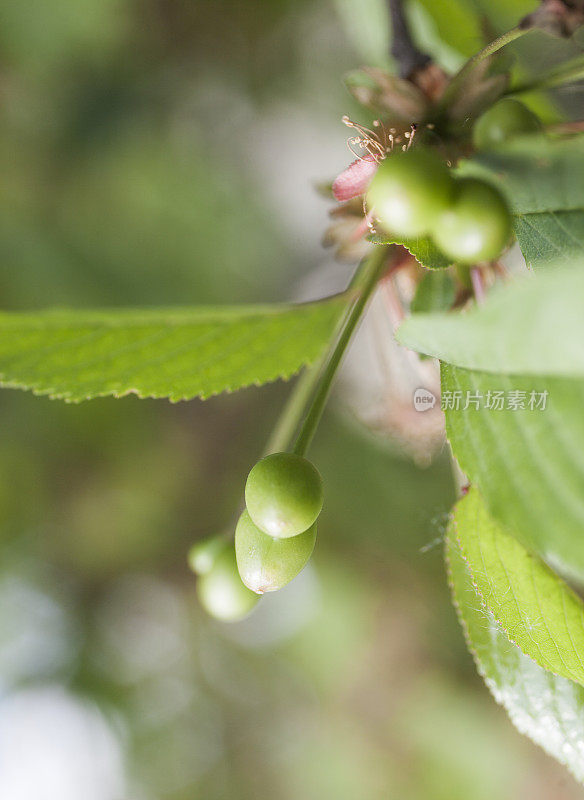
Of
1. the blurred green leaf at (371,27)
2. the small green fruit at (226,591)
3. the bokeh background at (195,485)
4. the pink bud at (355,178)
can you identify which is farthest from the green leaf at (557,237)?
the bokeh background at (195,485)

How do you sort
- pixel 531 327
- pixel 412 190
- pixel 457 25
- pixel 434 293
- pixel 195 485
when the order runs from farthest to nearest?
pixel 195 485, pixel 457 25, pixel 434 293, pixel 412 190, pixel 531 327

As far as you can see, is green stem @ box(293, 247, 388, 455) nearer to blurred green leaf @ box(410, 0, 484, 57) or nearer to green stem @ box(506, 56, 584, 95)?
green stem @ box(506, 56, 584, 95)

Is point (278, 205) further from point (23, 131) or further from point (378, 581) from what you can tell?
point (378, 581)

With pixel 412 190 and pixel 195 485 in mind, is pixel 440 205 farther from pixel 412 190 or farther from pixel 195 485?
pixel 195 485

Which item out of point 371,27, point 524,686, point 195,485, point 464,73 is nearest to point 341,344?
point 464,73

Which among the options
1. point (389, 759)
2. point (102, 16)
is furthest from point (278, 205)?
point (389, 759)
